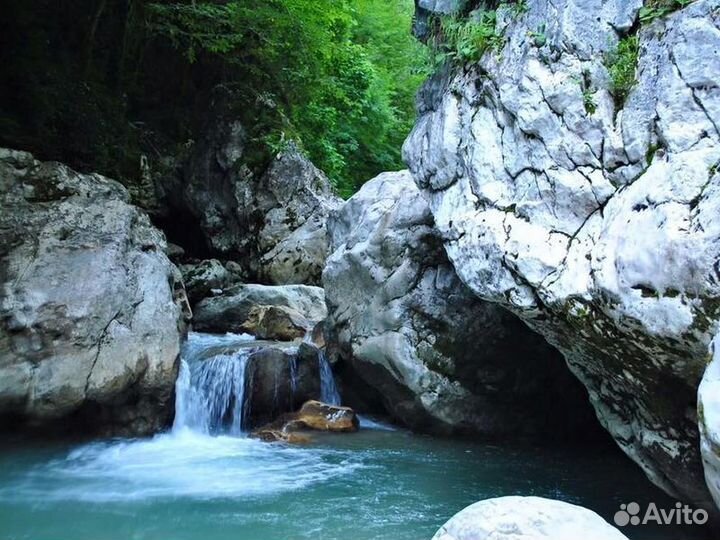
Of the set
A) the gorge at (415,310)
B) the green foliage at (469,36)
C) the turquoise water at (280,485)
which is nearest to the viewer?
the gorge at (415,310)

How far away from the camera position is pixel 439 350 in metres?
9.39

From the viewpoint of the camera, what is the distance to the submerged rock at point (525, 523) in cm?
350

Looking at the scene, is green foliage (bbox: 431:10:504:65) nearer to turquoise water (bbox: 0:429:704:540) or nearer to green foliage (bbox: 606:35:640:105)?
green foliage (bbox: 606:35:640:105)

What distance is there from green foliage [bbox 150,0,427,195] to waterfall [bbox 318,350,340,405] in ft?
16.9

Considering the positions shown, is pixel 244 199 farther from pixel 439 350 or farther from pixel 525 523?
pixel 525 523

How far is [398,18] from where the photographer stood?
23391 mm

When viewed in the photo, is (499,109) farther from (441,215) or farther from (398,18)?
(398,18)

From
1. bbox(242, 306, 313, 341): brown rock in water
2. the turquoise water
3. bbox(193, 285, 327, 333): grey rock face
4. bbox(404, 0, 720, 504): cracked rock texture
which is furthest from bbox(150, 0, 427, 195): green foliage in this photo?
bbox(242, 306, 313, 341): brown rock in water

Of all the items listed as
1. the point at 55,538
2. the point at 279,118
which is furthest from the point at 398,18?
the point at 55,538

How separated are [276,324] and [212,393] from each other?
9.95 feet

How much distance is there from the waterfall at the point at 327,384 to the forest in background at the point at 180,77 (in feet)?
16.4

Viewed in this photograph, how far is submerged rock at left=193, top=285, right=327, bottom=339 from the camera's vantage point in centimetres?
1316

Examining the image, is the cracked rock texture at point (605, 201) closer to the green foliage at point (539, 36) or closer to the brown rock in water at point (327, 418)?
the green foliage at point (539, 36)

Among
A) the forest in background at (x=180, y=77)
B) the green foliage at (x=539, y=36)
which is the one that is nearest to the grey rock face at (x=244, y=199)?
the forest in background at (x=180, y=77)
